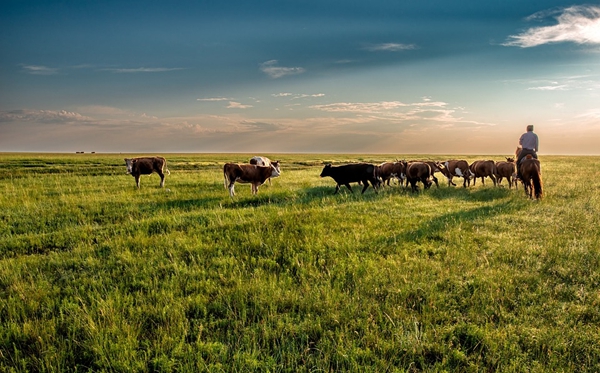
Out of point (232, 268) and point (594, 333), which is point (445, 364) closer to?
point (594, 333)

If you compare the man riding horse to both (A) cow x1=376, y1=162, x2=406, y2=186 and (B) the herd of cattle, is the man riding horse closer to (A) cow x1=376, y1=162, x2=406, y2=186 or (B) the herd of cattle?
(B) the herd of cattle

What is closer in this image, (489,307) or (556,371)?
(556,371)

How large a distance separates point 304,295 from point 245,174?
12089 millimetres

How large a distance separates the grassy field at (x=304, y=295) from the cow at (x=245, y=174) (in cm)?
611

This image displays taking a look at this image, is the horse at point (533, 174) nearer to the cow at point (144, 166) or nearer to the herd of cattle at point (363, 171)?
the herd of cattle at point (363, 171)

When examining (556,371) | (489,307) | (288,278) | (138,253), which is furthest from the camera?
(138,253)

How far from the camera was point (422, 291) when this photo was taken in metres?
5.37

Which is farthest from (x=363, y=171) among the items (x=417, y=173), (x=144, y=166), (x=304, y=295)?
(x=304, y=295)

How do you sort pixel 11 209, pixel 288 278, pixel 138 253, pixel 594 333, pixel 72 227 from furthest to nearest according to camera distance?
pixel 11 209 → pixel 72 227 → pixel 138 253 → pixel 288 278 → pixel 594 333

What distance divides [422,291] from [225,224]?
5939 mm

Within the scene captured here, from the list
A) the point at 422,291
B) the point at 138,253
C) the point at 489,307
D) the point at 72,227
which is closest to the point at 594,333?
the point at 489,307

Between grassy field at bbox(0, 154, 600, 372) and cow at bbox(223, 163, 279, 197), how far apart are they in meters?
6.11

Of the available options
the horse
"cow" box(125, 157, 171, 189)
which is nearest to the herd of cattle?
"cow" box(125, 157, 171, 189)

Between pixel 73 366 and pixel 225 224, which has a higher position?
pixel 225 224
